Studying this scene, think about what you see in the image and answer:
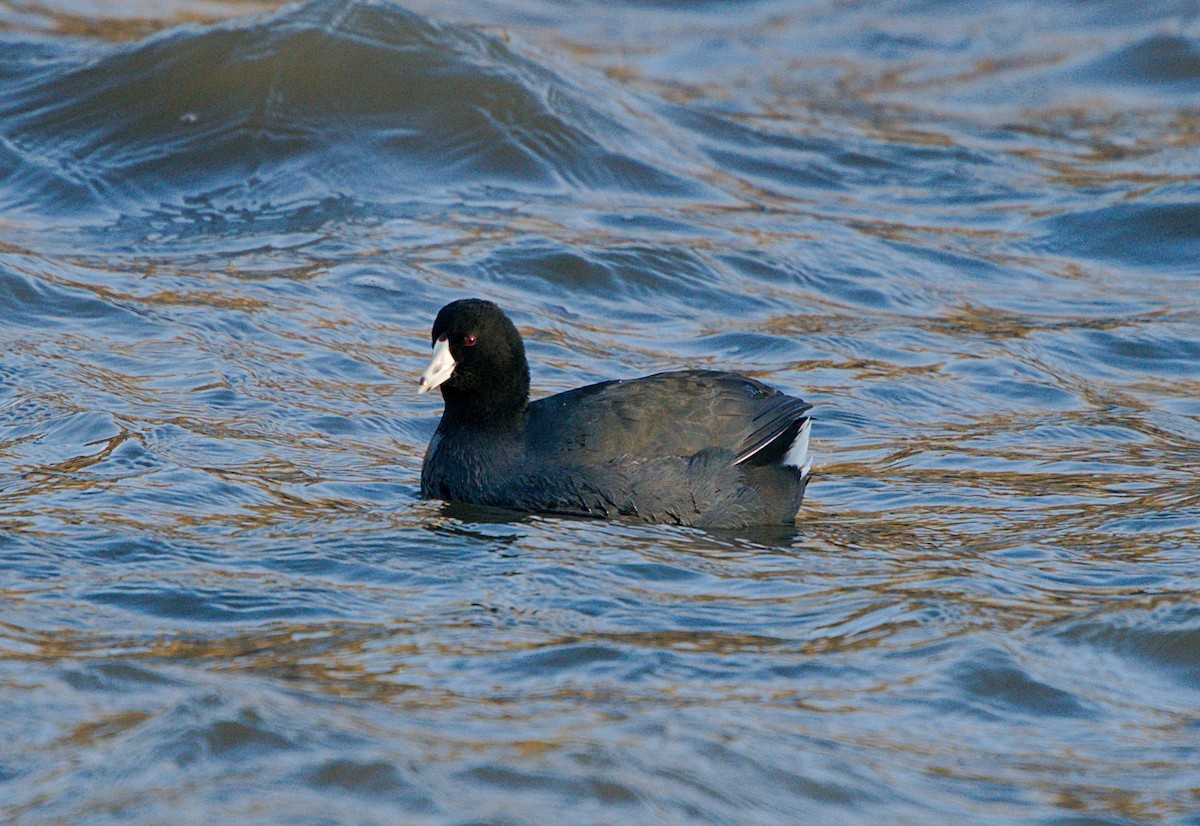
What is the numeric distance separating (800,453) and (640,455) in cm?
70

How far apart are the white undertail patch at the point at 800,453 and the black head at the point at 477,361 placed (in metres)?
0.96

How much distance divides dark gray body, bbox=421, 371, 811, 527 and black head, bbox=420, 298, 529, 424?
6cm

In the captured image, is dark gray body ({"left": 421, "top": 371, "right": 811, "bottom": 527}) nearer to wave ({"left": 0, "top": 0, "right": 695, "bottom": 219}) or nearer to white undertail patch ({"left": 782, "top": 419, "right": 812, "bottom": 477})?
white undertail patch ({"left": 782, "top": 419, "right": 812, "bottom": 477})

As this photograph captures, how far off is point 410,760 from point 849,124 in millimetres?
10168

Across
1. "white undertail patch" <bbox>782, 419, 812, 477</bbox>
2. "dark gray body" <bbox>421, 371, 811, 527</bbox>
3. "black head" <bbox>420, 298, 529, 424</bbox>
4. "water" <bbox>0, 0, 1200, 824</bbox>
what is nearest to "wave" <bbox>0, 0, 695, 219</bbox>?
"water" <bbox>0, 0, 1200, 824</bbox>

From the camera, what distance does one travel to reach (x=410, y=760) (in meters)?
3.94

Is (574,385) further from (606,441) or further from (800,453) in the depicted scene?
(606,441)

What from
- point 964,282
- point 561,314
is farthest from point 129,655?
point 964,282

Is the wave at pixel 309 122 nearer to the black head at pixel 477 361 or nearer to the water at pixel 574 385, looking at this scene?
the water at pixel 574 385

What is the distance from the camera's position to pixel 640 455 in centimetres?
585

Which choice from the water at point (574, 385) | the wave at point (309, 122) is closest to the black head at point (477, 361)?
the water at point (574, 385)

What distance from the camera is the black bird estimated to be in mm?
5848

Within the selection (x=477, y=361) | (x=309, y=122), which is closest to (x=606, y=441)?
(x=477, y=361)

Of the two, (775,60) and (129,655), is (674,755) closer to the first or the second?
(129,655)
